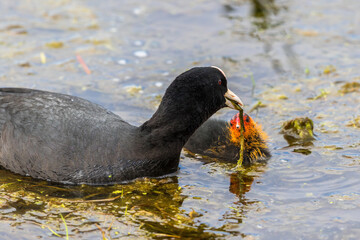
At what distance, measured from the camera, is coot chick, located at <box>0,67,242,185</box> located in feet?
16.2

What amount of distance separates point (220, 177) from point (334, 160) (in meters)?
1.15

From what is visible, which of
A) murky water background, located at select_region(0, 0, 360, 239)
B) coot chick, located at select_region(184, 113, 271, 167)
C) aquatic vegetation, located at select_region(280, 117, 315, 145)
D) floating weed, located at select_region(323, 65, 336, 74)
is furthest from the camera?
floating weed, located at select_region(323, 65, 336, 74)

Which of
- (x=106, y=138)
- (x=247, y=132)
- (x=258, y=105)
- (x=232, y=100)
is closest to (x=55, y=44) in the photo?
(x=258, y=105)

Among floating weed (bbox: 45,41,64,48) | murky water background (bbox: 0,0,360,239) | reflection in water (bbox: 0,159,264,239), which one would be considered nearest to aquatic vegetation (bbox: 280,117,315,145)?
murky water background (bbox: 0,0,360,239)

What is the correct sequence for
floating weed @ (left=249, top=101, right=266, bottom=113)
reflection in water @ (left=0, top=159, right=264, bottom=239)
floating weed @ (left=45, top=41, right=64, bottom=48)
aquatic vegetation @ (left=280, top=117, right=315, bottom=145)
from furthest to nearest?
floating weed @ (left=45, top=41, right=64, bottom=48) < floating weed @ (left=249, top=101, right=266, bottom=113) < aquatic vegetation @ (left=280, top=117, right=315, bottom=145) < reflection in water @ (left=0, top=159, right=264, bottom=239)

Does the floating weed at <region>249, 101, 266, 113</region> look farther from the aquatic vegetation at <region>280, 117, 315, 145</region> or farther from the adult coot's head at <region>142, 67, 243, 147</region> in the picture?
the adult coot's head at <region>142, 67, 243, 147</region>

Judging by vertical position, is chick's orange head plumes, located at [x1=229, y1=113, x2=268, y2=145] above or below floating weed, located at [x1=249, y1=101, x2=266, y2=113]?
below

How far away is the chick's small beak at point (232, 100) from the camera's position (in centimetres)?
523

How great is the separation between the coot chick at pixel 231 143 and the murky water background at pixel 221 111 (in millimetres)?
161

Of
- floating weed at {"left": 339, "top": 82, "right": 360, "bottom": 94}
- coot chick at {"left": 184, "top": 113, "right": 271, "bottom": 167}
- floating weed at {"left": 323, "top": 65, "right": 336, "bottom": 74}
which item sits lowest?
coot chick at {"left": 184, "top": 113, "right": 271, "bottom": 167}

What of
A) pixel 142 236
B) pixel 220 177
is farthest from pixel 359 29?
pixel 142 236

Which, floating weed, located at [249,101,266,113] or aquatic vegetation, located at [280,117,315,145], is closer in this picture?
aquatic vegetation, located at [280,117,315,145]

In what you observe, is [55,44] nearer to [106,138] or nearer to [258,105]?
[258,105]

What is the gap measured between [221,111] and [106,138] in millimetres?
2178
